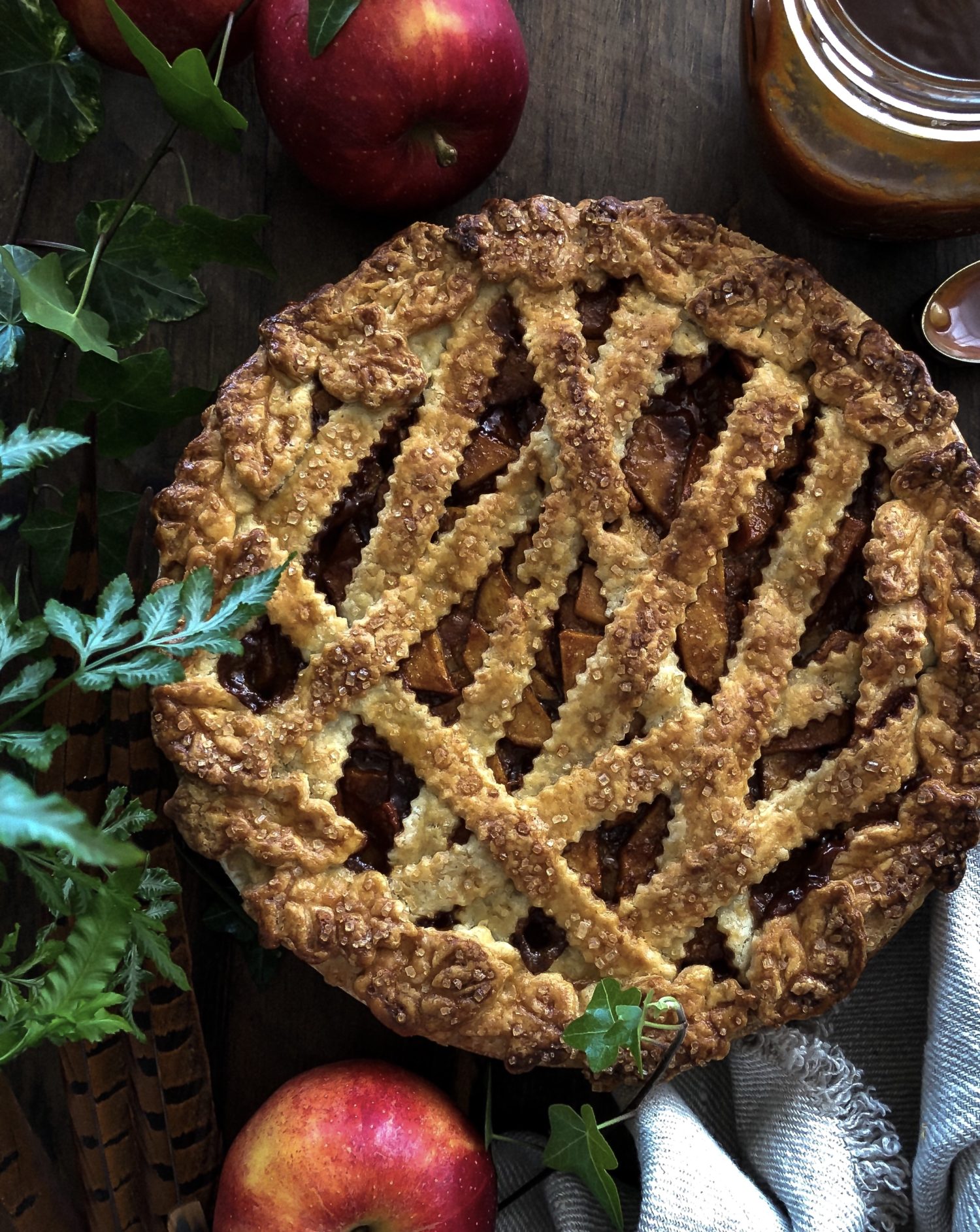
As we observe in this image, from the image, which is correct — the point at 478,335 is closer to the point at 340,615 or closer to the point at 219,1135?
the point at 340,615

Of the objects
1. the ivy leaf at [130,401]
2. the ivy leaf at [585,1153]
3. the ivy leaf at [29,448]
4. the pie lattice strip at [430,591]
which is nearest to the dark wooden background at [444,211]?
the ivy leaf at [130,401]

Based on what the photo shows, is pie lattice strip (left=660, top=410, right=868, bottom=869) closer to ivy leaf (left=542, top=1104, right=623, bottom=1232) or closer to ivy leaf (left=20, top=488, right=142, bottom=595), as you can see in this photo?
ivy leaf (left=542, top=1104, right=623, bottom=1232)

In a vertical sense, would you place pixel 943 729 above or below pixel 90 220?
below

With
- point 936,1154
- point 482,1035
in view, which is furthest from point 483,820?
point 936,1154

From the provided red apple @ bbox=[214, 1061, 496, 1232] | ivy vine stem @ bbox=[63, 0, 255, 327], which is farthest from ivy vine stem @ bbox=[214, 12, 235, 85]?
red apple @ bbox=[214, 1061, 496, 1232]

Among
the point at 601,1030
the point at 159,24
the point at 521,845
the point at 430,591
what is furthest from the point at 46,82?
the point at 601,1030

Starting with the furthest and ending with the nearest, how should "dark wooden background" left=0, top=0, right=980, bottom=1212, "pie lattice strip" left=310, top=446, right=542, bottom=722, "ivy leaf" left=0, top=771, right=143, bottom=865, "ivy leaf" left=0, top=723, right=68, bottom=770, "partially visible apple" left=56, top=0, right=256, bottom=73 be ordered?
"dark wooden background" left=0, top=0, right=980, bottom=1212 → "partially visible apple" left=56, top=0, right=256, bottom=73 → "pie lattice strip" left=310, top=446, right=542, bottom=722 → "ivy leaf" left=0, top=723, right=68, bottom=770 → "ivy leaf" left=0, top=771, right=143, bottom=865

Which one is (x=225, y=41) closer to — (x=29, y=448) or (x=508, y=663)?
(x=29, y=448)

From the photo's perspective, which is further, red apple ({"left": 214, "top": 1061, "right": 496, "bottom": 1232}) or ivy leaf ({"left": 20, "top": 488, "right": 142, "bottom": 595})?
ivy leaf ({"left": 20, "top": 488, "right": 142, "bottom": 595})
